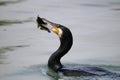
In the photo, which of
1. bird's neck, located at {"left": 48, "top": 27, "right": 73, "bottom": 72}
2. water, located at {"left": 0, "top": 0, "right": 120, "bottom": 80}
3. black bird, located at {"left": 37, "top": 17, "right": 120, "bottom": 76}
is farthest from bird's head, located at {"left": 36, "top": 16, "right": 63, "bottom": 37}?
water, located at {"left": 0, "top": 0, "right": 120, "bottom": 80}

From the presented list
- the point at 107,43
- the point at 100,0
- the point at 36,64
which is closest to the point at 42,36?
the point at 107,43

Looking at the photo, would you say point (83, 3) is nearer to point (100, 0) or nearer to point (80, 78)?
point (100, 0)

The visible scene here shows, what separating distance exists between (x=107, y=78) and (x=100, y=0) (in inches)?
441

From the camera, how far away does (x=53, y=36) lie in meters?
16.1

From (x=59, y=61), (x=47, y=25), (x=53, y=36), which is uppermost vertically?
(x=47, y=25)

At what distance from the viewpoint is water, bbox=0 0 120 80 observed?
1293cm

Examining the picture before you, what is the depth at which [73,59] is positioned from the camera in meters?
13.6

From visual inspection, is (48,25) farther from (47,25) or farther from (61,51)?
(61,51)

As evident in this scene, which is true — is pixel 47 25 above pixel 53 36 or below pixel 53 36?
above

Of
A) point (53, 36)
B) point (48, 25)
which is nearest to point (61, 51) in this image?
point (48, 25)

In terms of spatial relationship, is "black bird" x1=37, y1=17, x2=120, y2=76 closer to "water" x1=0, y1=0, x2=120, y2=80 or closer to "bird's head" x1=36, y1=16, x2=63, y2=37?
"bird's head" x1=36, y1=16, x2=63, y2=37

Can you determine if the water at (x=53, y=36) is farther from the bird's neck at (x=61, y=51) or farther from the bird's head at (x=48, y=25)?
the bird's head at (x=48, y=25)

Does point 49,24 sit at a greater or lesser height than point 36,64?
greater

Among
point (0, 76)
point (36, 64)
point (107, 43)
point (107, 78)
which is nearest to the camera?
point (107, 78)
